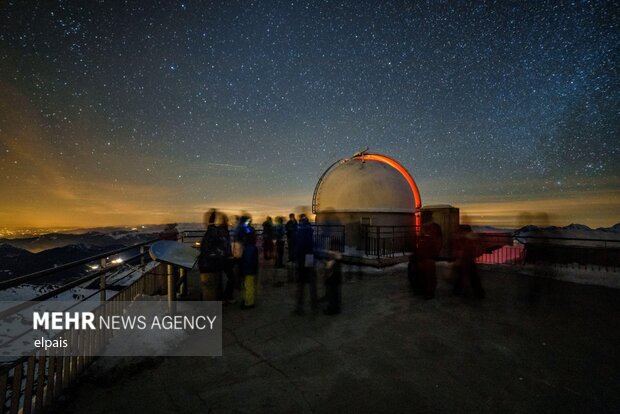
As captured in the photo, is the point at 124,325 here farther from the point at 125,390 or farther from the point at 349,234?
the point at 349,234

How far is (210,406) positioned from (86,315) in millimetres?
2589

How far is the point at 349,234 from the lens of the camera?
601 inches

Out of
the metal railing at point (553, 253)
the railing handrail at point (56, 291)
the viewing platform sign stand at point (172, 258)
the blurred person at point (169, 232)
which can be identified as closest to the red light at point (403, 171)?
the metal railing at point (553, 253)

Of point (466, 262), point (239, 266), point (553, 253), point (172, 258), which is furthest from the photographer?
point (553, 253)

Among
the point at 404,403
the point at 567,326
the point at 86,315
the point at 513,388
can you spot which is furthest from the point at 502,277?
the point at 86,315

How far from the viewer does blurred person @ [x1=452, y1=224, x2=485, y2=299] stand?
7.14 m

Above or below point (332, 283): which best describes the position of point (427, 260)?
above

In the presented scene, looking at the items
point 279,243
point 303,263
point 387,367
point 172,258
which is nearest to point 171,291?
point 172,258

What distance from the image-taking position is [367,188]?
1561 cm

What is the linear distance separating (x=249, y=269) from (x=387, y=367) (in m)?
3.52

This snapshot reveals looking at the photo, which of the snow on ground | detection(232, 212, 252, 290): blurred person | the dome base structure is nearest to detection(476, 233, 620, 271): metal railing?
the dome base structure

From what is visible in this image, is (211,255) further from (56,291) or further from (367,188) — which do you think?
(367,188)

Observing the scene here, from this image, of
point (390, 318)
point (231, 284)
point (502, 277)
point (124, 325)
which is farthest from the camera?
→ point (502, 277)

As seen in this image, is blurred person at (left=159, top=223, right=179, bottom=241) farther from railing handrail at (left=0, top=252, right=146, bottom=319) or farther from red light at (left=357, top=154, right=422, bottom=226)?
red light at (left=357, top=154, right=422, bottom=226)
